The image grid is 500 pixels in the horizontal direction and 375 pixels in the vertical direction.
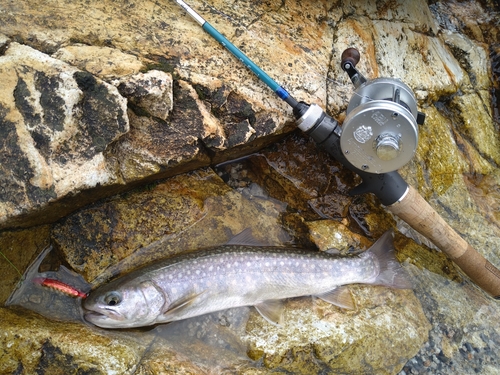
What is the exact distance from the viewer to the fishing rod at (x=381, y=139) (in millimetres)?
2990

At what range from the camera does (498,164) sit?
4922 millimetres

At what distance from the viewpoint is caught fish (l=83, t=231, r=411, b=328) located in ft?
10.3

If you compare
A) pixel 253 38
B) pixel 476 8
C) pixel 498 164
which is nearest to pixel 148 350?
pixel 253 38

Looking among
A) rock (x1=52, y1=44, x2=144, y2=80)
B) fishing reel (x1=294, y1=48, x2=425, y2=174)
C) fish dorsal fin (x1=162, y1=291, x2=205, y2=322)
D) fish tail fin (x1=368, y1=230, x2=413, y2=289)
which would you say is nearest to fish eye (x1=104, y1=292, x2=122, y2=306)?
fish dorsal fin (x1=162, y1=291, x2=205, y2=322)

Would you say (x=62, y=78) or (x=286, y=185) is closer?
(x=62, y=78)

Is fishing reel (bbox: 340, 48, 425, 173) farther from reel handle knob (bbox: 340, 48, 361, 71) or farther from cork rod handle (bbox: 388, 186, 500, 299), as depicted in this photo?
cork rod handle (bbox: 388, 186, 500, 299)

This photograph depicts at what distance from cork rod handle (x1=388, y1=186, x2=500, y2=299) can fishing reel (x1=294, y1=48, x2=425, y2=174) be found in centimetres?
48

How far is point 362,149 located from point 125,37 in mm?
1919

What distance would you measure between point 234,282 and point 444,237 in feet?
5.67

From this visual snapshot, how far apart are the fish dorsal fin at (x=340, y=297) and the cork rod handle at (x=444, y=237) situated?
762 millimetres

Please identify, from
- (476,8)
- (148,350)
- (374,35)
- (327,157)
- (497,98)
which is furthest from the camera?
(476,8)

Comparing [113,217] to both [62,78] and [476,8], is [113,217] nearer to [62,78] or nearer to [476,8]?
[62,78]

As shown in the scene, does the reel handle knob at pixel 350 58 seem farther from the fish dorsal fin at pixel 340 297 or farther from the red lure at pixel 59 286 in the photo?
the red lure at pixel 59 286

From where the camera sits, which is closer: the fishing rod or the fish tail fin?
the fishing rod
